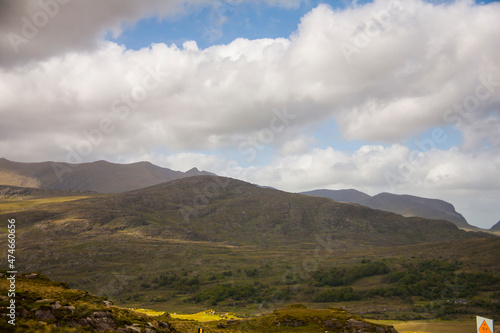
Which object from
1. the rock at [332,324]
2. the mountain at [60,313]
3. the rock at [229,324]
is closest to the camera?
the mountain at [60,313]

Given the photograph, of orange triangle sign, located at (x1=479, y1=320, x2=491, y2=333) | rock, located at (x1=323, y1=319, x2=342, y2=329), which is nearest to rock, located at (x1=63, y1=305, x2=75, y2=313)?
orange triangle sign, located at (x1=479, y1=320, x2=491, y2=333)

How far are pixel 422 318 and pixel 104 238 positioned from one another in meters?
178

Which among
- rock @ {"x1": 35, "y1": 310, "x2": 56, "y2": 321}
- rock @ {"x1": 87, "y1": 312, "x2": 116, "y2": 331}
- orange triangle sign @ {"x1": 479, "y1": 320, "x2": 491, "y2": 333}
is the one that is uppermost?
rock @ {"x1": 35, "y1": 310, "x2": 56, "y2": 321}

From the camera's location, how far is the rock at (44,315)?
20.6m

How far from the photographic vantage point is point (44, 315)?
2081 cm

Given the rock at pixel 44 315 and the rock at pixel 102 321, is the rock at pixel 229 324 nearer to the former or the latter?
the rock at pixel 102 321

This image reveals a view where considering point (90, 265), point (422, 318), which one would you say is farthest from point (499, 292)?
point (90, 265)

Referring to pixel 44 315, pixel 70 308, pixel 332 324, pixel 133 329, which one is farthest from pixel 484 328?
pixel 44 315

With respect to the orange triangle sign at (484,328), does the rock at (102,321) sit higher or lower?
lower

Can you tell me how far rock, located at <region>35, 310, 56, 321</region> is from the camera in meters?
20.6

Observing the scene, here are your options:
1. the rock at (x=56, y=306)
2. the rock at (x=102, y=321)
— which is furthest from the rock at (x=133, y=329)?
the rock at (x=56, y=306)

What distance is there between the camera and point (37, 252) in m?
152

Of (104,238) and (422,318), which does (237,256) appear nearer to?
(104,238)

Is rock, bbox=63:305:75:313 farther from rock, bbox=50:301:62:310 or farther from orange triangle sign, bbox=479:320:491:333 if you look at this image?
orange triangle sign, bbox=479:320:491:333
